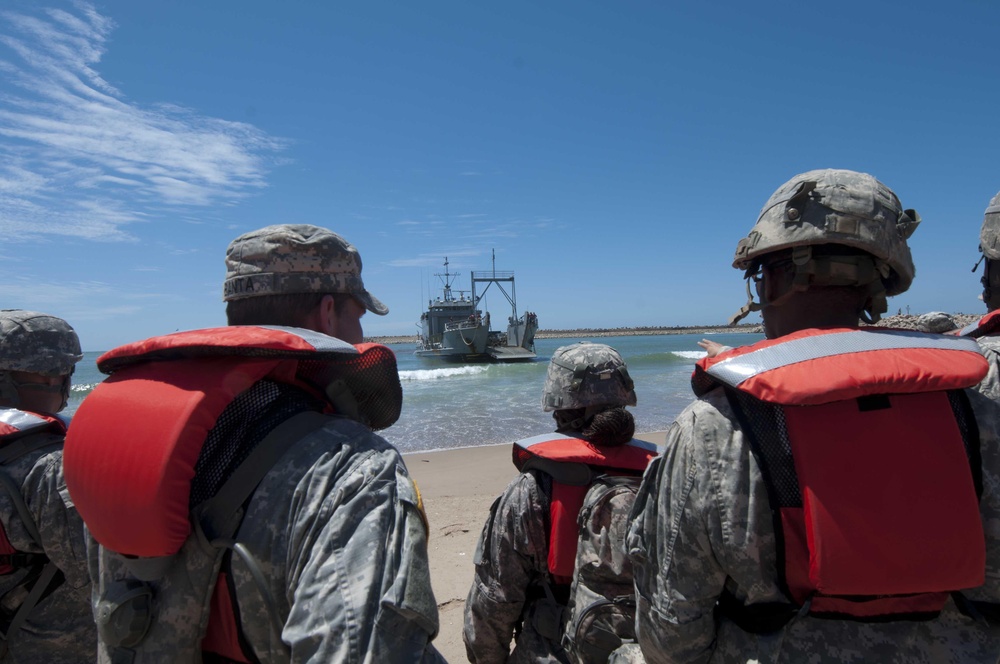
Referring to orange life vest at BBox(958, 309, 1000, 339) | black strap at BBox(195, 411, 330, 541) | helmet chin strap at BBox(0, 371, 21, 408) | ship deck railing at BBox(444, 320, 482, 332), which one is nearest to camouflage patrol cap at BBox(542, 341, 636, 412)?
orange life vest at BBox(958, 309, 1000, 339)

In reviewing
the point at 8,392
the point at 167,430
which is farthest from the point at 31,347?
the point at 167,430

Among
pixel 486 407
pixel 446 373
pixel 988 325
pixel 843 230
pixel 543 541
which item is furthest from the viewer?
pixel 446 373

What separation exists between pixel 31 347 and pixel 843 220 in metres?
3.34

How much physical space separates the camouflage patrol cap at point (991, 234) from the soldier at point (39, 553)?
4.07m

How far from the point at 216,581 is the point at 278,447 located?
11.9 inches

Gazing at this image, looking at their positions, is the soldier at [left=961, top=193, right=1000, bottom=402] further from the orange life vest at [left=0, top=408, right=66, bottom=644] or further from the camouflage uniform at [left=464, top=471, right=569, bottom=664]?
the orange life vest at [left=0, top=408, right=66, bottom=644]

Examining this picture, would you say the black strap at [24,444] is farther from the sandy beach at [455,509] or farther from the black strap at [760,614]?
the sandy beach at [455,509]

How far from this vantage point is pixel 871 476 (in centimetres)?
133

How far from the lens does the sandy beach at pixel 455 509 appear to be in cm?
482

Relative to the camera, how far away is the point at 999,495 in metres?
1.41

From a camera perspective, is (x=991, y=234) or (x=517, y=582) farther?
(x=991, y=234)

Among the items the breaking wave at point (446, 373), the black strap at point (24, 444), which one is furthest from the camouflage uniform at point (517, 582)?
the breaking wave at point (446, 373)

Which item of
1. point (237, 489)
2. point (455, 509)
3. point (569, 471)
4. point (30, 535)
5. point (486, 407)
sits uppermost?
point (237, 489)

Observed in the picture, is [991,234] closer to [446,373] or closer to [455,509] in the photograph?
[455,509]
